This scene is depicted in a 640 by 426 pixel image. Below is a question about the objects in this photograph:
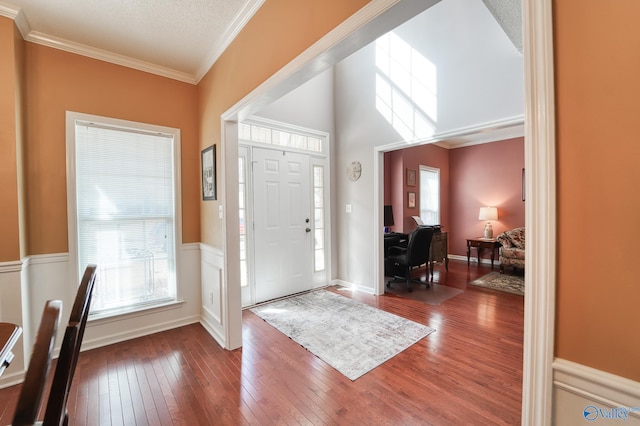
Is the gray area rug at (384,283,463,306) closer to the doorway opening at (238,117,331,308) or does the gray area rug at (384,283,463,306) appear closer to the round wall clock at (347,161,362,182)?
the doorway opening at (238,117,331,308)

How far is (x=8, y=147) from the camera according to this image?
2053 millimetres

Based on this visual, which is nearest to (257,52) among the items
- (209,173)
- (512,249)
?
(209,173)

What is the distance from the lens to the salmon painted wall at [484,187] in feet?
18.7

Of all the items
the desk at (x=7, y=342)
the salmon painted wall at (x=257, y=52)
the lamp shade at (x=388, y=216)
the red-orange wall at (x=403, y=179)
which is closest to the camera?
the desk at (x=7, y=342)

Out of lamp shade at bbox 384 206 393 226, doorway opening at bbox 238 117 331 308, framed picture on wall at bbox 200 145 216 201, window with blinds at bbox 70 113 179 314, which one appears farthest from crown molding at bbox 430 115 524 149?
window with blinds at bbox 70 113 179 314

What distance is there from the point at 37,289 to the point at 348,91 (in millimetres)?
4456

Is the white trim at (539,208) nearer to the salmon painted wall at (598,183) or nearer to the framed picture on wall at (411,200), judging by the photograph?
the salmon painted wall at (598,183)

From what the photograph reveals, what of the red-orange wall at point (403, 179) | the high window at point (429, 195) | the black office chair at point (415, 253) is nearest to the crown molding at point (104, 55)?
the black office chair at point (415, 253)

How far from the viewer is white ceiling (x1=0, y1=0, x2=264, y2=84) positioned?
6.64ft

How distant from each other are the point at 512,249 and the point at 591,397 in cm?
509

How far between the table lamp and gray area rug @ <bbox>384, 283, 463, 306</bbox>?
2255mm

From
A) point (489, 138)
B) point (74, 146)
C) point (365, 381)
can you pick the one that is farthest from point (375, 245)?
point (489, 138)

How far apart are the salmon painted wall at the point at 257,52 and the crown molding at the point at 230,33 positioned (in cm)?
4

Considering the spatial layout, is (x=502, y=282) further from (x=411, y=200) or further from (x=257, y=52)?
(x=257, y=52)
